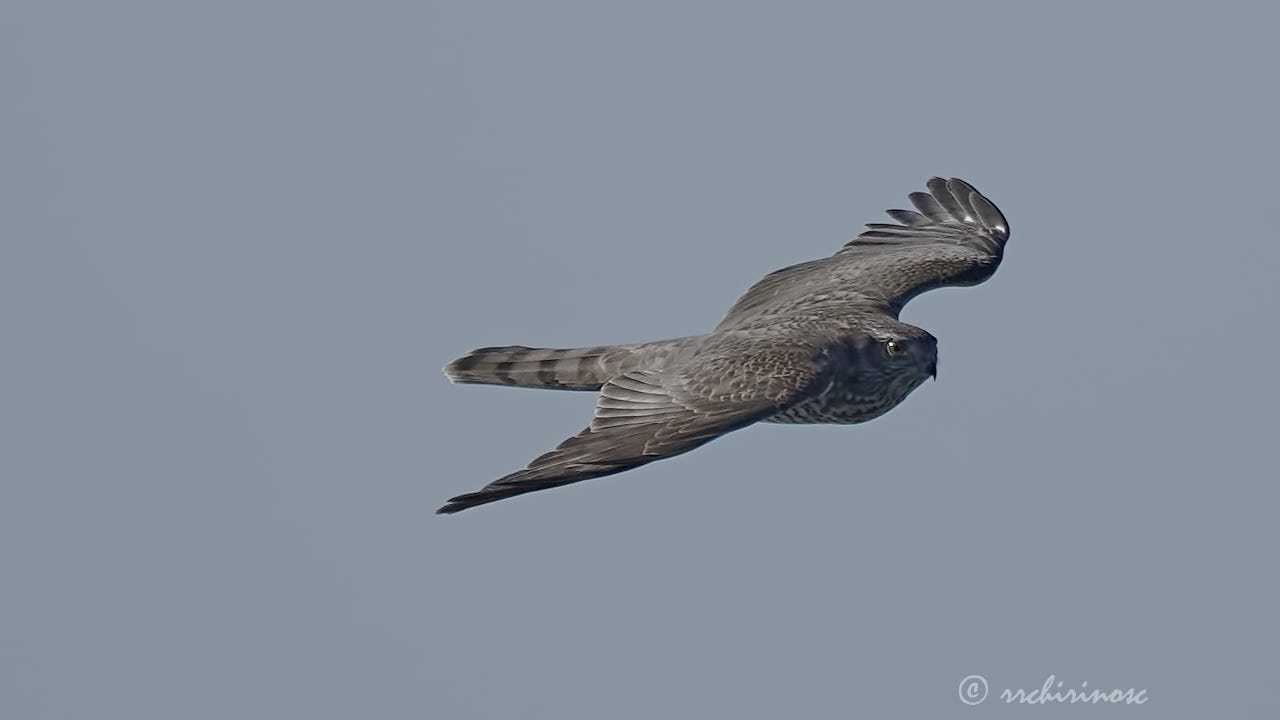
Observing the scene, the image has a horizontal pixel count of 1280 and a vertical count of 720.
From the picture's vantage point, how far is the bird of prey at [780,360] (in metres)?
14.3

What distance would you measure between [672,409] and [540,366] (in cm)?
287

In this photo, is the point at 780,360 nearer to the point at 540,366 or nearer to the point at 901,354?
the point at 901,354

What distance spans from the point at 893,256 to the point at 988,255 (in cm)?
95

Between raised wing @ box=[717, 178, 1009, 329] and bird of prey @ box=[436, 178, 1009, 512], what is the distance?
0.06 ft

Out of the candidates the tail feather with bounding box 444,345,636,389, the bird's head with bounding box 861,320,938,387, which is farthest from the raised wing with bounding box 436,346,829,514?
the tail feather with bounding box 444,345,636,389

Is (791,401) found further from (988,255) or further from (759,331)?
(988,255)

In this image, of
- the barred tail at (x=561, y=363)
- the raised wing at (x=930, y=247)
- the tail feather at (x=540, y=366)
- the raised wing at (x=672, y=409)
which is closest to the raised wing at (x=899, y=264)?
the raised wing at (x=930, y=247)

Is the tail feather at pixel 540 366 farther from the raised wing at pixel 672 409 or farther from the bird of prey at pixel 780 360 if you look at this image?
the raised wing at pixel 672 409

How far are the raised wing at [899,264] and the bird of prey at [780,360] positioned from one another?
0.7 inches

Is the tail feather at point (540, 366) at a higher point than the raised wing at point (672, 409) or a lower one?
higher

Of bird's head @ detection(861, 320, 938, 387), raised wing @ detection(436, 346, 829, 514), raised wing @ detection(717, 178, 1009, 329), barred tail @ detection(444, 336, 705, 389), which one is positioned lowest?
raised wing @ detection(436, 346, 829, 514)

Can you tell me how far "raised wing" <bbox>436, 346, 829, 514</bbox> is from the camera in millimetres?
13648

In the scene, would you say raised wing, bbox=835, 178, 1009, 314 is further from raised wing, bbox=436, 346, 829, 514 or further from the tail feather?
raised wing, bbox=436, 346, 829, 514

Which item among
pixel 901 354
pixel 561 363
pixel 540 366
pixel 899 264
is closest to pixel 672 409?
pixel 901 354
